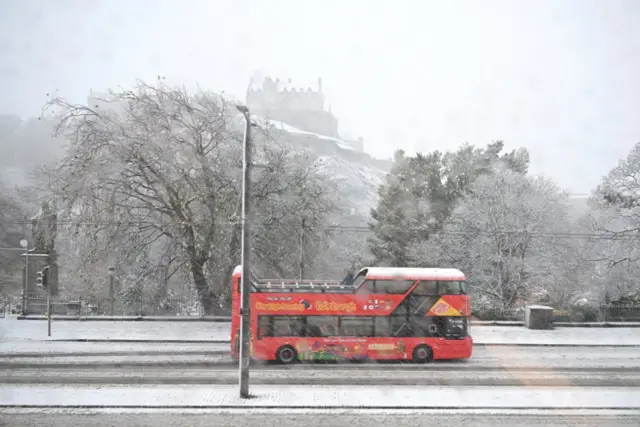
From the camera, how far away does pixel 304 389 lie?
1564cm

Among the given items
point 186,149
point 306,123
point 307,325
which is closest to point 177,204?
point 186,149

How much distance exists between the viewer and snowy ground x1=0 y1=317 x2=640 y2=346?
2448 centimetres

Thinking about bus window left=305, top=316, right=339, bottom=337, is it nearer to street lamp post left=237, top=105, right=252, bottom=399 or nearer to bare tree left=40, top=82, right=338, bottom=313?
street lamp post left=237, top=105, right=252, bottom=399

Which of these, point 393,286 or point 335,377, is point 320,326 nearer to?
point 335,377

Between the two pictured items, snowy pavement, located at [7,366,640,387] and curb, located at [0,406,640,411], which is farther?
snowy pavement, located at [7,366,640,387]

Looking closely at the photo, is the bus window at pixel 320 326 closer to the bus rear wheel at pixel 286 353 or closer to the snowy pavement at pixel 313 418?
the bus rear wheel at pixel 286 353

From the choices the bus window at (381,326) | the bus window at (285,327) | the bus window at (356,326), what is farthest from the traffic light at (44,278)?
the bus window at (381,326)

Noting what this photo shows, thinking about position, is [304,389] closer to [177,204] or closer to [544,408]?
[544,408]

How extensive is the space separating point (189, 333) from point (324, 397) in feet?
42.3

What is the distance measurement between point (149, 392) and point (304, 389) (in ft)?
12.7

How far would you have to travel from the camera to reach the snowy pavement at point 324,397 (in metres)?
13.9

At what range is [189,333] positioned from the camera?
26.3 m

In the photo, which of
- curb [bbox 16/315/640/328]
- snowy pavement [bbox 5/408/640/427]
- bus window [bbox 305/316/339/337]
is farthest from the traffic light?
snowy pavement [bbox 5/408/640/427]

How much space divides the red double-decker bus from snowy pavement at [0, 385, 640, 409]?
357 centimetres
